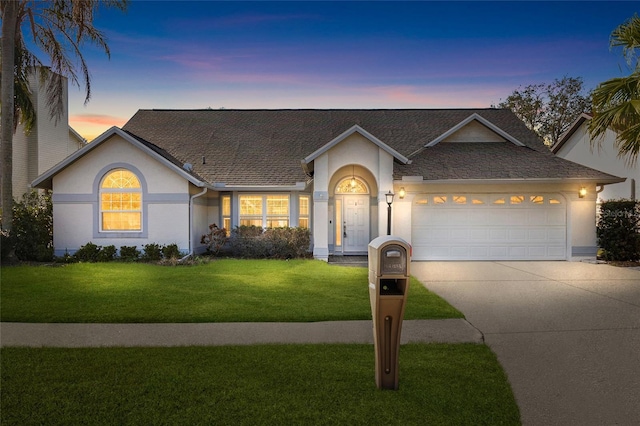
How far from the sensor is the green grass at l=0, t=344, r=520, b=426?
386 cm

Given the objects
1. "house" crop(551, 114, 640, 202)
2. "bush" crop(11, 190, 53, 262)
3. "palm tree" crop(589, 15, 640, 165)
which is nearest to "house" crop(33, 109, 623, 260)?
"bush" crop(11, 190, 53, 262)

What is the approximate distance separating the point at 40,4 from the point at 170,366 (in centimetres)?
1549

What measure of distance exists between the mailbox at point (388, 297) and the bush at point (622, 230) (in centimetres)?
1454

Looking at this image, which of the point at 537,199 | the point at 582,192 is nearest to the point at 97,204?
the point at 537,199

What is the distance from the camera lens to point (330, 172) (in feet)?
51.7

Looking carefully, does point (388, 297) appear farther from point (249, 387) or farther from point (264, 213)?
point (264, 213)

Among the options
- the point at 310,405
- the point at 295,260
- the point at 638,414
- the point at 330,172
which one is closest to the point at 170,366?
the point at 310,405

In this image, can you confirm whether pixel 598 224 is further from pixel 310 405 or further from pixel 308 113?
pixel 310 405

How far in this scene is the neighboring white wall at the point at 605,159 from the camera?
19.5 metres

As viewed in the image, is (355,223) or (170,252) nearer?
(170,252)

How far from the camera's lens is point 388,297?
14.1ft

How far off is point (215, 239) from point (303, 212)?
3.69 m

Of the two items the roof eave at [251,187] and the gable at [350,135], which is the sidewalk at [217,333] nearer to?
the gable at [350,135]

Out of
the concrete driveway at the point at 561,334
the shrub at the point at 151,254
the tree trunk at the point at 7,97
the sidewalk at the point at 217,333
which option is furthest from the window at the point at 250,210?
the sidewalk at the point at 217,333
